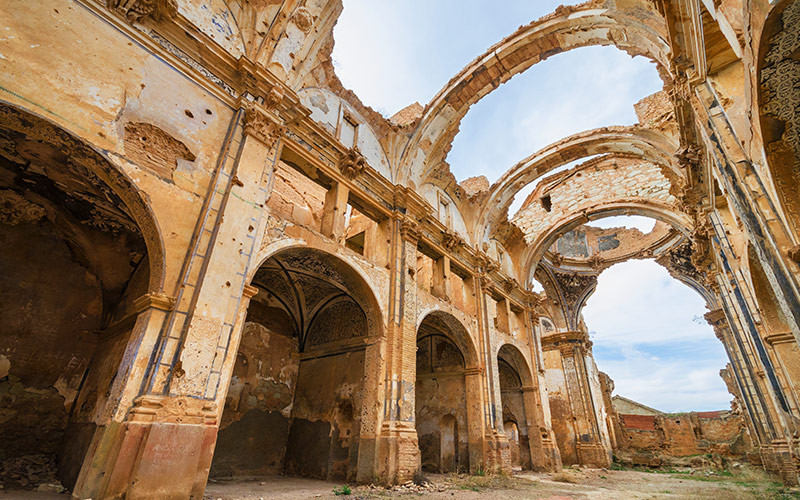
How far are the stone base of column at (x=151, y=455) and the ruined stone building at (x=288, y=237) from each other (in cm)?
2

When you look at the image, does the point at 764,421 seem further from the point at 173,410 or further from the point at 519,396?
the point at 173,410

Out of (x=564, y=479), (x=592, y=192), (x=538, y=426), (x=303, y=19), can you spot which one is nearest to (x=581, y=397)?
(x=538, y=426)

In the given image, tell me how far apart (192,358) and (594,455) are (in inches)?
647

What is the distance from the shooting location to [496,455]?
9.43 metres

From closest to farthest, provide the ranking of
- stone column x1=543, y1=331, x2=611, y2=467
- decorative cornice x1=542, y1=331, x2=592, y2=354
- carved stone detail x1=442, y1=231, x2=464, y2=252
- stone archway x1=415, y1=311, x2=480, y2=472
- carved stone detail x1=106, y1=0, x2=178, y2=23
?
carved stone detail x1=106, y1=0, x2=178, y2=23 < stone archway x1=415, y1=311, x2=480, y2=472 < carved stone detail x1=442, y1=231, x2=464, y2=252 < stone column x1=543, y1=331, x2=611, y2=467 < decorative cornice x1=542, y1=331, x2=592, y2=354

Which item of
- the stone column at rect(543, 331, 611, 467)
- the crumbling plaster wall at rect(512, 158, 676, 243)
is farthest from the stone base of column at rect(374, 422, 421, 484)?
the stone column at rect(543, 331, 611, 467)

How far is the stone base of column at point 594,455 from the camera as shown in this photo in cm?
1496

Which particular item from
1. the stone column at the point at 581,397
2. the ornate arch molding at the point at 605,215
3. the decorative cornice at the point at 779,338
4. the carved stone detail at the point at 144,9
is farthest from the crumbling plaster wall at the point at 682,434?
the carved stone detail at the point at 144,9

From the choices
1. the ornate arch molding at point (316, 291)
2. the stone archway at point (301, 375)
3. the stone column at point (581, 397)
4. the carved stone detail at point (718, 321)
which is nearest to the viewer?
the ornate arch molding at point (316, 291)

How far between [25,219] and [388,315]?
21.0ft

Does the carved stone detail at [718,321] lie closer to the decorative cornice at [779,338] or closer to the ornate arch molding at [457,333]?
the decorative cornice at [779,338]

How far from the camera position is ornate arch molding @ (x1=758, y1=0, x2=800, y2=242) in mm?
2731

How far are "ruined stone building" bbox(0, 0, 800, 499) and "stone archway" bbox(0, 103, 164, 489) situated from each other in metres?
0.03

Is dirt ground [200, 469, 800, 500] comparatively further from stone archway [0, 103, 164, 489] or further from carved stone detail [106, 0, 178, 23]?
carved stone detail [106, 0, 178, 23]
